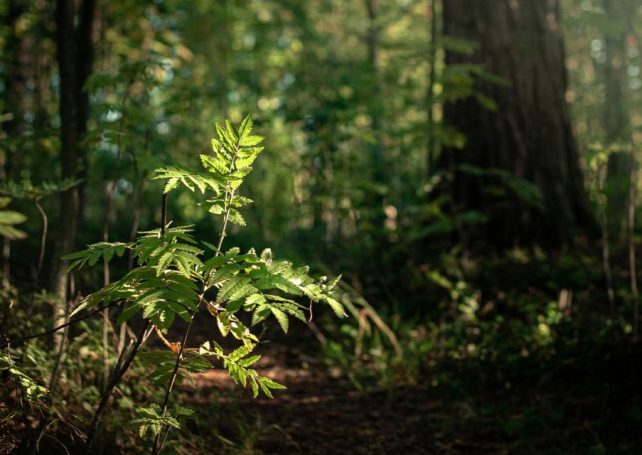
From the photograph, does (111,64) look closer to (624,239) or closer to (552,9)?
(552,9)

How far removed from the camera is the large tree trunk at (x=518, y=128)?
551 centimetres

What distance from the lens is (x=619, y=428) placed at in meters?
3.06

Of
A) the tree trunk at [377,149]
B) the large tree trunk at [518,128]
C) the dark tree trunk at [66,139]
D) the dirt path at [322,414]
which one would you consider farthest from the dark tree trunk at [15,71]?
the large tree trunk at [518,128]

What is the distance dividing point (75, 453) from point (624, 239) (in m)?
5.11

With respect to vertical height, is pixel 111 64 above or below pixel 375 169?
above

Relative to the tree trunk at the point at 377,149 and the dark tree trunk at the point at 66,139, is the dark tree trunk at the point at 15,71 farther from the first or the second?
the tree trunk at the point at 377,149

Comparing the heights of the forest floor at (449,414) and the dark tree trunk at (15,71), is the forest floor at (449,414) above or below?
below

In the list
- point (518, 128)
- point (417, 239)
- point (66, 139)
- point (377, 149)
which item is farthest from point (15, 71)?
point (518, 128)

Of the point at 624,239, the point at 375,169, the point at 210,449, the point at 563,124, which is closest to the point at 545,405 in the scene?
the point at 210,449

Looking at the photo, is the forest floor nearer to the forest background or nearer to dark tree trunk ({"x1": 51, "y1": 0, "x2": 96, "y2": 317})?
the forest background

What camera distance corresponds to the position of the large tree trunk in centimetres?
551

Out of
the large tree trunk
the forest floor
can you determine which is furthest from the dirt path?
the large tree trunk

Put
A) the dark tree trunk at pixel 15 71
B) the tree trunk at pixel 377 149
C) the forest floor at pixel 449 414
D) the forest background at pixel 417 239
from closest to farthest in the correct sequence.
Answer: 1. the forest background at pixel 417 239
2. the forest floor at pixel 449 414
3. the tree trunk at pixel 377 149
4. the dark tree trunk at pixel 15 71

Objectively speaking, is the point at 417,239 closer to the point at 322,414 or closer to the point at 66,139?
the point at 322,414
